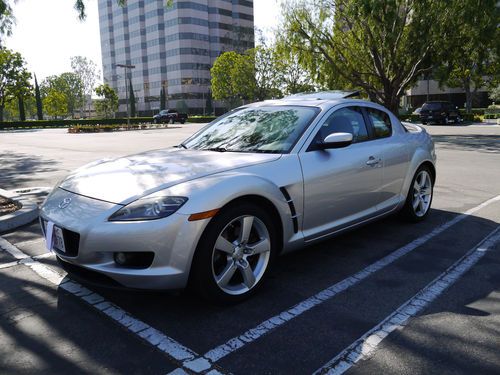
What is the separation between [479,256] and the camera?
4.22 meters

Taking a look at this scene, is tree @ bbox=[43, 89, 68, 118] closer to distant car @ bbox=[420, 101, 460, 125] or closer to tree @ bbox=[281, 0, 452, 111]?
tree @ bbox=[281, 0, 452, 111]

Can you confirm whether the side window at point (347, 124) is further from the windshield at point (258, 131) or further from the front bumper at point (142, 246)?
the front bumper at point (142, 246)

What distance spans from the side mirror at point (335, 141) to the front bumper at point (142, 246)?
142 centimetres

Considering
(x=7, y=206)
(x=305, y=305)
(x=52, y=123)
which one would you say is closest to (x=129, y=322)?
(x=305, y=305)

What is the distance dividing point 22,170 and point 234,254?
381 inches

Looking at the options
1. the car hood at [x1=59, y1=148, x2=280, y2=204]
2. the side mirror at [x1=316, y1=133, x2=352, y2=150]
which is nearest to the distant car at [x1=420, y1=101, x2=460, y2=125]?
the side mirror at [x1=316, y1=133, x2=352, y2=150]

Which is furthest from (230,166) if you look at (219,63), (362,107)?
(219,63)

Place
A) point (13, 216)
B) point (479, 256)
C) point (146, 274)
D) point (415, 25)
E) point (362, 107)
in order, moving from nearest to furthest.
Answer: point (146, 274) < point (479, 256) < point (362, 107) < point (13, 216) < point (415, 25)

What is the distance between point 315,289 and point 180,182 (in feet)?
4.55

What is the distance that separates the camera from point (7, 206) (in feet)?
20.6

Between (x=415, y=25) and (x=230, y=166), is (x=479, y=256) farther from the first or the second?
(x=415, y=25)

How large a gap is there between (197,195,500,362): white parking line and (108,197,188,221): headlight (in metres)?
0.91

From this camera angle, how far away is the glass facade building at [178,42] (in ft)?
299

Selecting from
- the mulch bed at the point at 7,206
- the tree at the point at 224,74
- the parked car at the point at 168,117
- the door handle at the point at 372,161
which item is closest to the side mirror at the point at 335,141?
the door handle at the point at 372,161
